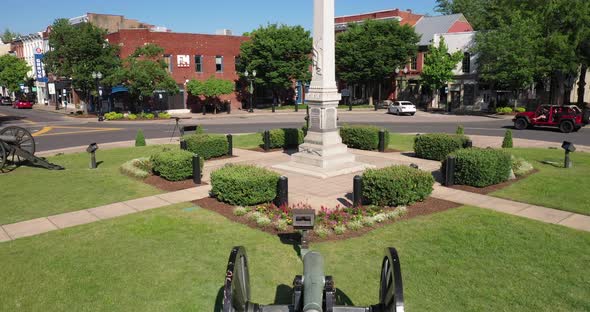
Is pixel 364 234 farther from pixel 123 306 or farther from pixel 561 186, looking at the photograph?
pixel 561 186

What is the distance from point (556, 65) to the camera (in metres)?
36.3

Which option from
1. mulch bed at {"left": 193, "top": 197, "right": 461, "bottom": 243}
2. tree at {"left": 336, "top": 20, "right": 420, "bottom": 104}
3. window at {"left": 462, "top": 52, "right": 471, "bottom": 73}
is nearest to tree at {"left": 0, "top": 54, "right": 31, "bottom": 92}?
tree at {"left": 336, "top": 20, "right": 420, "bottom": 104}

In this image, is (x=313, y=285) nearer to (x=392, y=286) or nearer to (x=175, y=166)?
(x=392, y=286)

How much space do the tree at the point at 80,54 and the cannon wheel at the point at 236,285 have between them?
136ft

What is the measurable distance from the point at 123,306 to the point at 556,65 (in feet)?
128

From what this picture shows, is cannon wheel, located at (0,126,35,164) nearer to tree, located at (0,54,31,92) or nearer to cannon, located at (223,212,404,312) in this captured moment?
cannon, located at (223,212,404,312)

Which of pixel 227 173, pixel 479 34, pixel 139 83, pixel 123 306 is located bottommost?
pixel 123 306

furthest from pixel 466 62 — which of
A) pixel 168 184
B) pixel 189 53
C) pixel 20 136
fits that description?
pixel 20 136

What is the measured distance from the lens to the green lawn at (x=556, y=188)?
36.3ft

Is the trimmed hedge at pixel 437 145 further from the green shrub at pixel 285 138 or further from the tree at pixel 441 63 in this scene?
the tree at pixel 441 63

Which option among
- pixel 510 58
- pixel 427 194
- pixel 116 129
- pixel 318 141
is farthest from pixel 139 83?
pixel 427 194

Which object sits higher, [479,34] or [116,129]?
[479,34]

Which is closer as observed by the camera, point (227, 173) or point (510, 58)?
point (227, 173)

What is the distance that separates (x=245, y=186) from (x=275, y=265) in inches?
134
